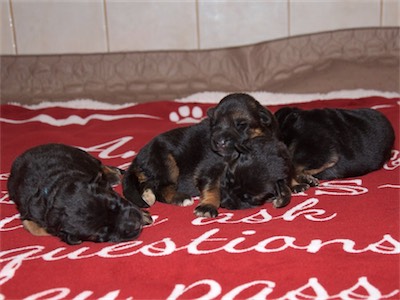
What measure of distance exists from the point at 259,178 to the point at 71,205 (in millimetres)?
959

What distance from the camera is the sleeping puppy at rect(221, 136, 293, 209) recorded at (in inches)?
104

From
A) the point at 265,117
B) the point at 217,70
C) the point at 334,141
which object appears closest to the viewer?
the point at 265,117

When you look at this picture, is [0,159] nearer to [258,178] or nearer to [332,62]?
[258,178]

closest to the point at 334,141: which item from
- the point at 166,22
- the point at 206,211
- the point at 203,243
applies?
the point at 206,211

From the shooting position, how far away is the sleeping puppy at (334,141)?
3.13 metres

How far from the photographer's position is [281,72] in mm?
5059

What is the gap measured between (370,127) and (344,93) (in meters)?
1.74

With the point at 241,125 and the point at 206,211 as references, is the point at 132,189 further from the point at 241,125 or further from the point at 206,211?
the point at 241,125

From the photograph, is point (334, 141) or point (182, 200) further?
point (334, 141)

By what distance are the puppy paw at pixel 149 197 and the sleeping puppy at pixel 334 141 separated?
892 mm

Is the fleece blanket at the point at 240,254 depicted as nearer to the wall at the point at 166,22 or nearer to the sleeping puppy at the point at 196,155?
the sleeping puppy at the point at 196,155

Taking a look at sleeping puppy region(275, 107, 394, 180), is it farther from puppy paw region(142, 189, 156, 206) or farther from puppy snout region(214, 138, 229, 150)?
puppy paw region(142, 189, 156, 206)

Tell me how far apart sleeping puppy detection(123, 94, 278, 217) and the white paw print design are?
1.40 metres

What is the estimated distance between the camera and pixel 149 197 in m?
2.87
